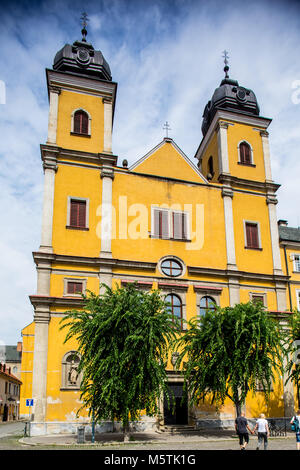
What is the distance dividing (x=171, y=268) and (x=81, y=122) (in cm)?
1098

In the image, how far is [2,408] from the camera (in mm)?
53969

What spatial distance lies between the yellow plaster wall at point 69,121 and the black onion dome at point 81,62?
76.3 inches

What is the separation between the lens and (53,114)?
94.7 feet

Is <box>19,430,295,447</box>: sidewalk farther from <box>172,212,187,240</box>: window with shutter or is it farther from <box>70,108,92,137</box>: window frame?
<box>70,108,92,137</box>: window frame

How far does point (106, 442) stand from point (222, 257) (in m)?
14.0

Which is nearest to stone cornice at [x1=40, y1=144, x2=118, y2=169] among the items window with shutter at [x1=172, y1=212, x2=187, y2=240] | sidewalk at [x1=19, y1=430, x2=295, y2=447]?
window with shutter at [x1=172, y1=212, x2=187, y2=240]

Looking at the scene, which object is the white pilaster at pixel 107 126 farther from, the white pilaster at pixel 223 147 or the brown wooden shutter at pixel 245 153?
the brown wooden shutter at pixel 245 153

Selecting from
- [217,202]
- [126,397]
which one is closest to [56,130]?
[217,202]

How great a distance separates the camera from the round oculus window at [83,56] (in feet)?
102

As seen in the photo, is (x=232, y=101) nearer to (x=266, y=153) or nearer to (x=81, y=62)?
(x=266, y=153)

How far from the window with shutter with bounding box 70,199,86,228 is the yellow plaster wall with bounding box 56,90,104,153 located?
368 centimetres

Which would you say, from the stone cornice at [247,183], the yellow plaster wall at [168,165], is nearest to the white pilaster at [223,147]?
the stone cornice at [247,183]

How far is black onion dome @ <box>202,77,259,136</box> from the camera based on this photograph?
33.6 metres
